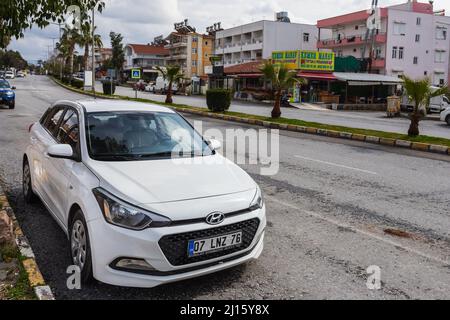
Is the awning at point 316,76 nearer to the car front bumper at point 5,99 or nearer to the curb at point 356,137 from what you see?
the curb at point 356,137

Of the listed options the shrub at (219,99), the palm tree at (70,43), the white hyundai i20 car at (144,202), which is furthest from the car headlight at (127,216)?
the palm tree at (70,43)

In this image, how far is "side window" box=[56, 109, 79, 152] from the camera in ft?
15.5

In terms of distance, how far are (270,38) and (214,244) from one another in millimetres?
65826

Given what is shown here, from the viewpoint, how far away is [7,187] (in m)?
7.10

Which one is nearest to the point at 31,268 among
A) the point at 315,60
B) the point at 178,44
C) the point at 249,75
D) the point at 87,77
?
the point at 87,77

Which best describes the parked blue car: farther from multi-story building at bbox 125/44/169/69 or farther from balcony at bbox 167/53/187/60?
multi-story building at bbox 125/44/169/69

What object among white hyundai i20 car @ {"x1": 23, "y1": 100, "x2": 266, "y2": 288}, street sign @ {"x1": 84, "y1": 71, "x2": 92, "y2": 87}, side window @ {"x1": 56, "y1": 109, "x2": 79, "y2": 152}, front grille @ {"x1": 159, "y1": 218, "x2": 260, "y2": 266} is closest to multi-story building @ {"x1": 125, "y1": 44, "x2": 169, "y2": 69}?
street sign @ {"x1": 84, "y1": 71, "x2": 92, "y2": 87}

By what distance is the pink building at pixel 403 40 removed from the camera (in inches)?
2141

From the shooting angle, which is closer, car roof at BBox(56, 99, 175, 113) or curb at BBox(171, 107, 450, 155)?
car roof at BBox(56, 99, 175, 113)

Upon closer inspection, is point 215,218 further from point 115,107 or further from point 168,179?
point 115,107

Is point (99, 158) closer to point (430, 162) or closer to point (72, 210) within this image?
point (72, 210)

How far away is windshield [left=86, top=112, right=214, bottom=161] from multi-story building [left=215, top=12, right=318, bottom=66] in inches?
2440

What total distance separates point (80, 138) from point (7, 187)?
3.30 meters

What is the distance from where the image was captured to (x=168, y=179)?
3.90 metres
